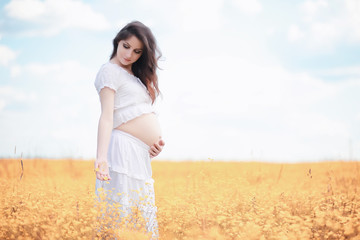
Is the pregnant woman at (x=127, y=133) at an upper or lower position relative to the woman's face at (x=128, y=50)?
lower

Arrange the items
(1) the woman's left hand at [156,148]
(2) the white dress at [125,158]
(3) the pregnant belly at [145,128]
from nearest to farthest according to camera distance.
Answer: (2) the white dress at [125,158], (3) the pregnant belly at [145,128], (1) the woman's left hand at [156,148]

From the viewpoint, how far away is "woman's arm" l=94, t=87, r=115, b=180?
127 inches

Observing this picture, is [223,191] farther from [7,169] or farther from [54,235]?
[7,169]

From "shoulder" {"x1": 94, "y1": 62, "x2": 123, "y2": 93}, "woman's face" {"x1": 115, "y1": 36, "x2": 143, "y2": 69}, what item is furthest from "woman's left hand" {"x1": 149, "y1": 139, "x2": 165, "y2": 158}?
"woman's face" {"x1": 115, "y1": 36, "x2": 143, "y2": 69}

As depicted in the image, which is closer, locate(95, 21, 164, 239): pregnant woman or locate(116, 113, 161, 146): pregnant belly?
locate(95, 21, 164, 239): pregnant woman

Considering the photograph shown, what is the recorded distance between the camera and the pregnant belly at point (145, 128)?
357 centimetres

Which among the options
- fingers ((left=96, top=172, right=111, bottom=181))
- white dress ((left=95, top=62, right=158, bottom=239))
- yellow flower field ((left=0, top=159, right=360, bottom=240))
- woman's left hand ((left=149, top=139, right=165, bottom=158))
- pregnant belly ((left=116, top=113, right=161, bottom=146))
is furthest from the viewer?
woman's left hand ((left=149, top=139, right=165, bottom=158))

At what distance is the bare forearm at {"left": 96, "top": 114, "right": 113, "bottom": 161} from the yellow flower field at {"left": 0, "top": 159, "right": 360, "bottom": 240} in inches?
18.0

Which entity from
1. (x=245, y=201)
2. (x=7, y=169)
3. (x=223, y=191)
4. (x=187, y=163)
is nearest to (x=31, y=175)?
(x=7, y=169)

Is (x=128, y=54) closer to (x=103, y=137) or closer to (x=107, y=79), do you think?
(x=107, y=79)

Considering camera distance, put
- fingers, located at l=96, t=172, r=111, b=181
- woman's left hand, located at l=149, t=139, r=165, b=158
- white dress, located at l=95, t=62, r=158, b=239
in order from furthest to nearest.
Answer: woman's left hand, located at l=149, t=139, r=165, b=158
white dress, located at l=95, t=62, r=158, b=239
fingers, located at l=96, t=172, r=111, b=181

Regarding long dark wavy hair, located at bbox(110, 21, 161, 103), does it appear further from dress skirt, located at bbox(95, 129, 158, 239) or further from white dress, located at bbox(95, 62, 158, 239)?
dress skirt, located at bbox(95, 129, 158, 239)

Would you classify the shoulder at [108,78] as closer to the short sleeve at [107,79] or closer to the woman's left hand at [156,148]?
the short sleeve at [107,79]

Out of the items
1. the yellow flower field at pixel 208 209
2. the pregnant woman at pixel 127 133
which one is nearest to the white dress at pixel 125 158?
the pregnant woman at pixel 127 133
